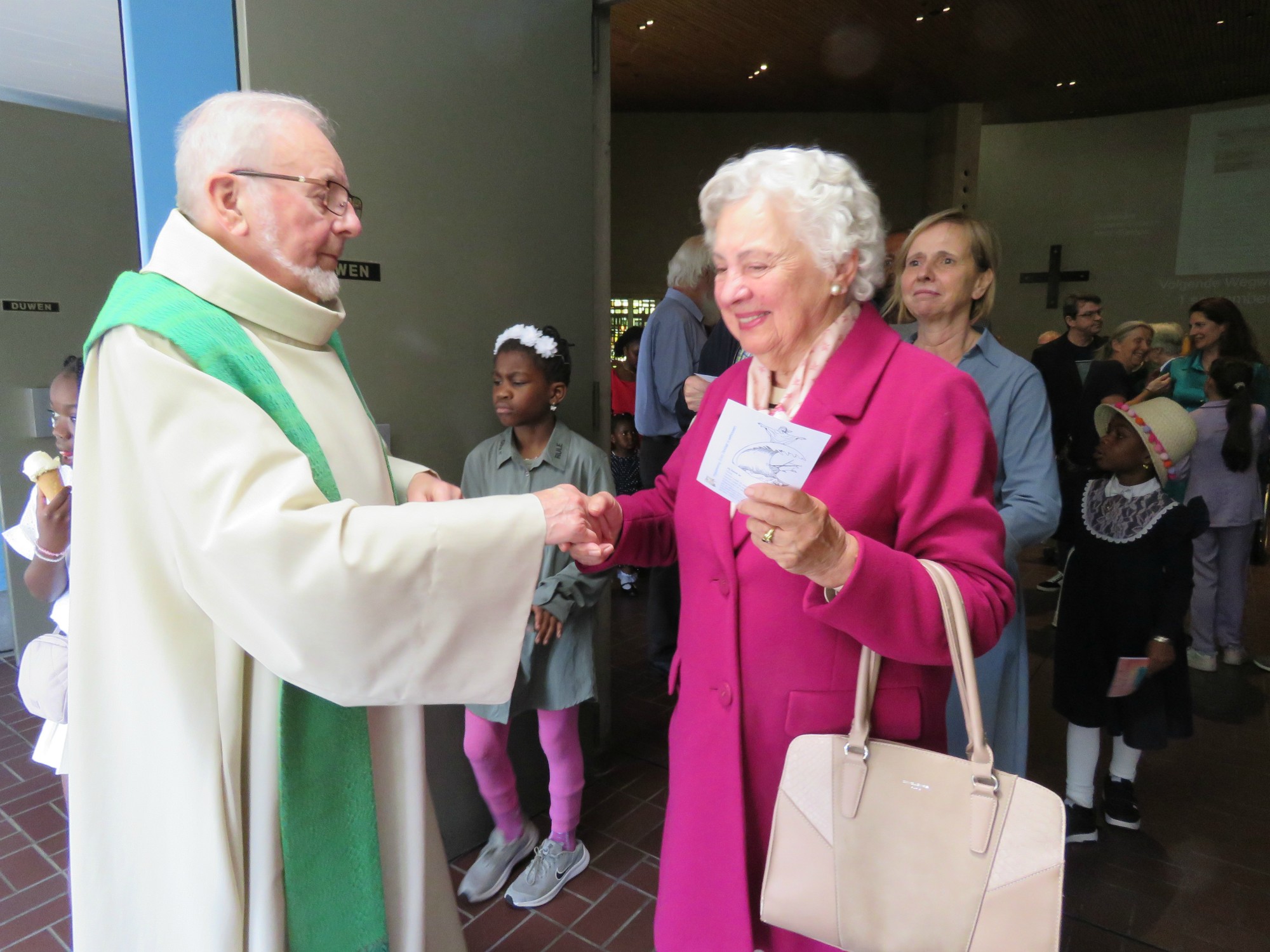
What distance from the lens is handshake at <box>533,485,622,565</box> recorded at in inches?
50.6

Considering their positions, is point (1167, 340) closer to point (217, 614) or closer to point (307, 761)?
point (307, 761)

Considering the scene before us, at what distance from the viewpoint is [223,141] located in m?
1.35

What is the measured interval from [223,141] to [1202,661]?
18.3 ft

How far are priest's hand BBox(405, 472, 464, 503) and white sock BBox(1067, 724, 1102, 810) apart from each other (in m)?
2.55

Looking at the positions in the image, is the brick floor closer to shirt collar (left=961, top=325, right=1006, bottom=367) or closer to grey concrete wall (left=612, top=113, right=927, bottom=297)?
shirt collar (left=961, top=325, right=1006, bottom=367)

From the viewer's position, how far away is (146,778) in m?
1.24

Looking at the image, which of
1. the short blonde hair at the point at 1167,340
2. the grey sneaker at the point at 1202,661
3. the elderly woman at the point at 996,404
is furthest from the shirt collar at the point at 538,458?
the short blonde hair at the point at 1167,340

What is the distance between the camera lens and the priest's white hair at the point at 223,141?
136cm

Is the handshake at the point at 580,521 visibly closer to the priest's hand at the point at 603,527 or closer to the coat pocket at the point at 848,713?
the priest's hand at the point at 603,527

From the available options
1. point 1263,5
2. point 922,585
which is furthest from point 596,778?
point 1263,5

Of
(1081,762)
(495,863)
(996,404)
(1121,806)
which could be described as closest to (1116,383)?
(1121,806)

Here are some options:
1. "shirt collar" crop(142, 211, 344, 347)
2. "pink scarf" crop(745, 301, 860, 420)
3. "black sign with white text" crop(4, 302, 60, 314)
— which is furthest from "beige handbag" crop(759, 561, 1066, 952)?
"black sign with white text" crop(4, 302, 60, 314)

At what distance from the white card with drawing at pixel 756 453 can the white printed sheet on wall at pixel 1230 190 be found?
6.83m

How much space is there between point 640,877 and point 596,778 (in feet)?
2.23
